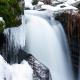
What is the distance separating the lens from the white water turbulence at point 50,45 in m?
14.9

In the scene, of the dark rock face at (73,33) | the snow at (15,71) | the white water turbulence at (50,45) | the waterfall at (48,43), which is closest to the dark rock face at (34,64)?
the snow at (15,71)

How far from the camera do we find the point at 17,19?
1274cm

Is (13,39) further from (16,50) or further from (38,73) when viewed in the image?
(38,73)

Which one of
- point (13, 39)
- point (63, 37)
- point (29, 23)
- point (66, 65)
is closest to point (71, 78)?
point (66, 65)

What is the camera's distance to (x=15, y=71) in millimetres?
11211

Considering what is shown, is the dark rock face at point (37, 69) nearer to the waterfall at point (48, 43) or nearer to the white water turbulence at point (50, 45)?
the waterfall at point (48, 43)

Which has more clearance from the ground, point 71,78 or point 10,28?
point 10,28

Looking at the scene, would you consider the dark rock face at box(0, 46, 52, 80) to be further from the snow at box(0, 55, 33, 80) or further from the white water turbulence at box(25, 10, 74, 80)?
the white water turbulence at box(25, 10, 74, 80)

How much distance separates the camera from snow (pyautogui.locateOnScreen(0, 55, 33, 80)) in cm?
1018

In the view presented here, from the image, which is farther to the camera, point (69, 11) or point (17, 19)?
point (69, 11)

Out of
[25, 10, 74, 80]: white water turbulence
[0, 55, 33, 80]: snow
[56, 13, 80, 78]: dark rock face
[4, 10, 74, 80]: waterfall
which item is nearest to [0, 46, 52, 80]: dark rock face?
[0, 55, 33, 80]: snow

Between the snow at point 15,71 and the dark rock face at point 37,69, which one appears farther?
the dark rock face at point 37,69

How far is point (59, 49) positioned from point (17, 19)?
3.60m

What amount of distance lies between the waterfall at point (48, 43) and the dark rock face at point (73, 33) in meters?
0.21
